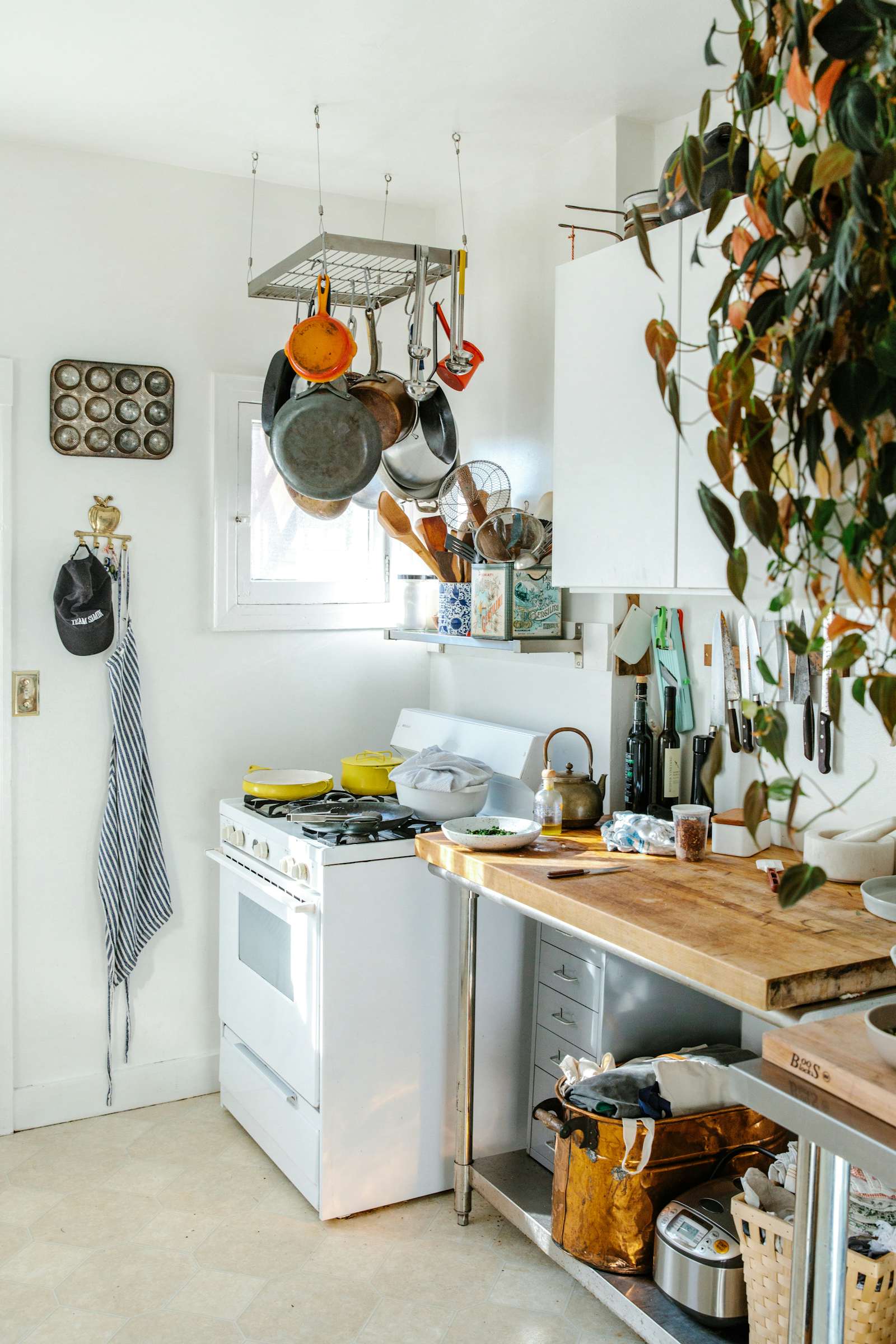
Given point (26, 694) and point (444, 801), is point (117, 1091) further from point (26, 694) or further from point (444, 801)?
point (444, 801)

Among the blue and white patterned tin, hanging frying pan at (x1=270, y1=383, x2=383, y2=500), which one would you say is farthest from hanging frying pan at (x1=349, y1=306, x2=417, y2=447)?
the blue and white patterned tin

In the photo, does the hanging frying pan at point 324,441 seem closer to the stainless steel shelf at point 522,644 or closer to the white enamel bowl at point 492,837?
the stainless steel shelf at point 522,644

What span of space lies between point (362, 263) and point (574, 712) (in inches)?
51.8

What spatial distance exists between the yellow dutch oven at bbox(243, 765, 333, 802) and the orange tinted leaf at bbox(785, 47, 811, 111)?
2.40 meters

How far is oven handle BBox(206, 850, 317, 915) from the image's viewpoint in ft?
8.95

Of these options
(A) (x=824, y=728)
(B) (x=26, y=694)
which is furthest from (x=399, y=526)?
(A) (x=824, y=728)

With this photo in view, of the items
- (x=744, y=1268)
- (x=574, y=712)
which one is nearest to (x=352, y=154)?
(x=574, y=712)

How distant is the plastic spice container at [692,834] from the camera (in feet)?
8.10

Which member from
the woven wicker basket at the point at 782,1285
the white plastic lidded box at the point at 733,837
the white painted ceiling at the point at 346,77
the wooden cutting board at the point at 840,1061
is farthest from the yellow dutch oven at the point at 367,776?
the wooden cutting board at the point at 840,1061

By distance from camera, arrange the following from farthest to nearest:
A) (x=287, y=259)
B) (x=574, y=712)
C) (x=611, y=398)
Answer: (x=574, y=712) → (x=287, y=259) → (x=611, y=398)

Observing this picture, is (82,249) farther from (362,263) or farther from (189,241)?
(362,263)

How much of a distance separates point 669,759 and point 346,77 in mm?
1772

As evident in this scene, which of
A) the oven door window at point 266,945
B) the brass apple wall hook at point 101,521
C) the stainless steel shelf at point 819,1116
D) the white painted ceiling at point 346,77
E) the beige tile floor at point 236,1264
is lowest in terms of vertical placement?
the beige tile floor at point 236,1264

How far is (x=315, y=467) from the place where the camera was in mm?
2963
